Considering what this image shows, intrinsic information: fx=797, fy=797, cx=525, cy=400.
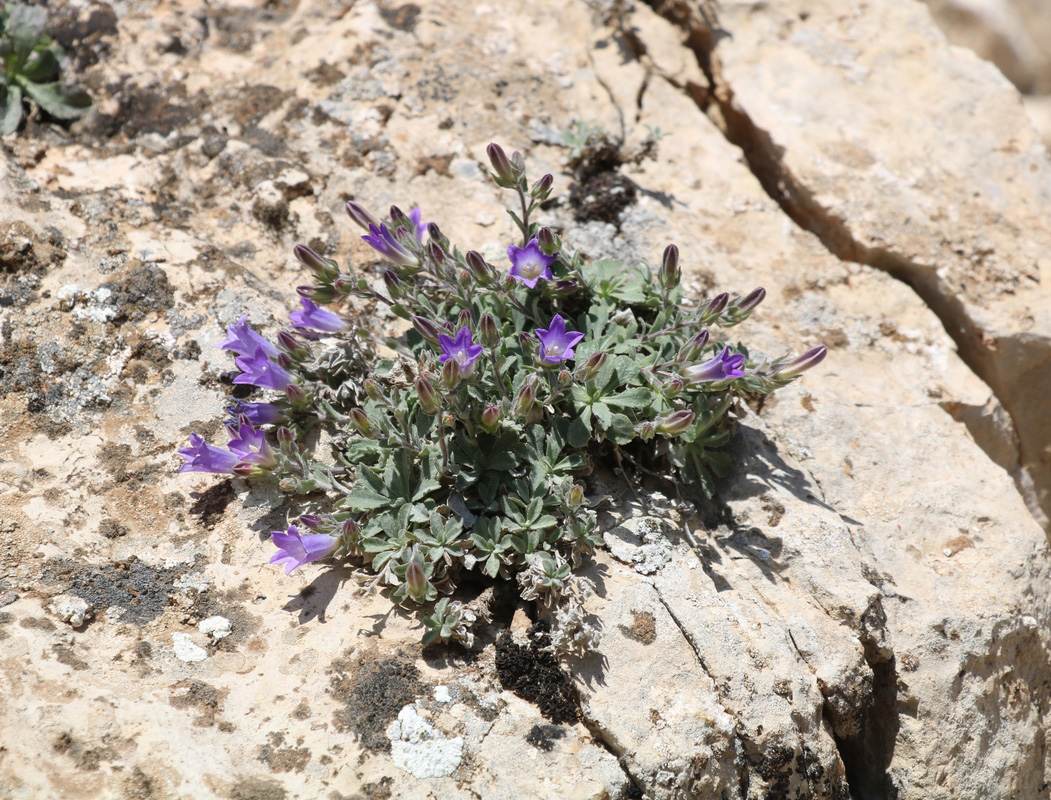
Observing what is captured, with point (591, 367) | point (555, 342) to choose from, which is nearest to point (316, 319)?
point (555, 342)

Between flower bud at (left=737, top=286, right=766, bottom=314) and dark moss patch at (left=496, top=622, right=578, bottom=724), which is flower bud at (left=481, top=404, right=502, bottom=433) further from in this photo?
flower bud at (left=737, top=286, right=766, bottom=314)

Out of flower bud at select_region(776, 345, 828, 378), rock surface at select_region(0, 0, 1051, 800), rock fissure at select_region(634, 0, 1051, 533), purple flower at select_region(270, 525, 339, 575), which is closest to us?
rock surface at select_region(0, 0, 1051, 800)

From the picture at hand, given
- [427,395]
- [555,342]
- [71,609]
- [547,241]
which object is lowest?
[71,609]

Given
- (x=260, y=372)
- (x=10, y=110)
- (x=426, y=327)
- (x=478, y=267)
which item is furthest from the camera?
(x=10, y=110)

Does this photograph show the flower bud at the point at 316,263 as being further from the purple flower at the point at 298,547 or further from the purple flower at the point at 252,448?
the purple flower at the point at 298,547

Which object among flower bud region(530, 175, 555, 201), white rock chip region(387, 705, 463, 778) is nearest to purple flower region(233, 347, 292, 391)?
flower bud region(530, 175, 555, 201)

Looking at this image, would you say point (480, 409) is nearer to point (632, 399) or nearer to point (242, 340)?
point (632, 399)

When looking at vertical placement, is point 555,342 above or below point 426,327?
above
